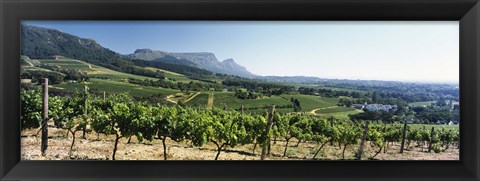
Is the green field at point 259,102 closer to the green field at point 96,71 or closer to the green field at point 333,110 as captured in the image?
the green field at point 333,110

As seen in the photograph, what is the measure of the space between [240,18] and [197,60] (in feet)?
5.97

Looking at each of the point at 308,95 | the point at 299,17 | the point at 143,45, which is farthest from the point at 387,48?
the point at 143,45

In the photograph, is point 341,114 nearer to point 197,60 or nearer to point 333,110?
point 333,110

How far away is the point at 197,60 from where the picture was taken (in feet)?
11.1

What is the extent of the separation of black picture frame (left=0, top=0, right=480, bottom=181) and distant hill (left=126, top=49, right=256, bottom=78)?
1511 mm

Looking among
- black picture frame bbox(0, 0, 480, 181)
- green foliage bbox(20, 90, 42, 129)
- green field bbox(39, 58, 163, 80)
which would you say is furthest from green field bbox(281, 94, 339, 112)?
green foliage bbox(20, 90, 42, 129)

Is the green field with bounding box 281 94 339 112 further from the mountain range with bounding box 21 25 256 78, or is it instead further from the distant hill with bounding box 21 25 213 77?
the distant hill with bounding box 21 25 213 77

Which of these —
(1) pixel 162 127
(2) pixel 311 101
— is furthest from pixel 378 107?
(1) pixel 162 127

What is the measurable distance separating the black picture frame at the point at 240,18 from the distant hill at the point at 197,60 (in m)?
1.51

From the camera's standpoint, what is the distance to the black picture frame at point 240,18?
1.57 metres

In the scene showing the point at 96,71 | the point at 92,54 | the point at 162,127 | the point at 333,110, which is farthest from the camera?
the point at 333,110

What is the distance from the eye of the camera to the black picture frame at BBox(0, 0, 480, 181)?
1.57 metres

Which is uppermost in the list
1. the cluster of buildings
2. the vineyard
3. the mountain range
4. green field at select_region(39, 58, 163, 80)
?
the mountain range

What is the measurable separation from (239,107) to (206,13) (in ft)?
7.20
